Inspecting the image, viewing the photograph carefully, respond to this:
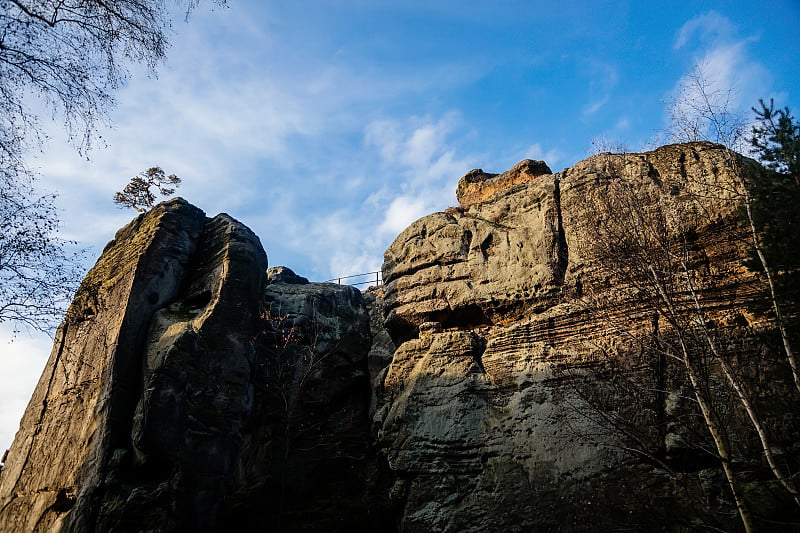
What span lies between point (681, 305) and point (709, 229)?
2401 mm

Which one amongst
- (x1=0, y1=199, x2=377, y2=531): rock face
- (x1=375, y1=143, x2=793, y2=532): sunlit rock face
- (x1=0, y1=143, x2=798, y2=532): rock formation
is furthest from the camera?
(x1=0, y1=199, x2=377, y2=531): rock face

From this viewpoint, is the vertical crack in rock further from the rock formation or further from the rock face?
the rock face

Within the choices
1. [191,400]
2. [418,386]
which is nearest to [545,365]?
[418,386]

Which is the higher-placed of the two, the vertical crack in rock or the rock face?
the vertical crack in rock

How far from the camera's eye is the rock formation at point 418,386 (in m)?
10.8

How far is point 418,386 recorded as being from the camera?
45.3 ft

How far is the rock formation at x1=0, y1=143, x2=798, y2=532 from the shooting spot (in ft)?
35.4

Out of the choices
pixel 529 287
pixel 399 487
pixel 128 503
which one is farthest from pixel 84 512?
pixel 529 287

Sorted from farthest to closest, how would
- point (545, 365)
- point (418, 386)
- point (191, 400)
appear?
point (191, 400)
point (418, 386)
point (545, 365)

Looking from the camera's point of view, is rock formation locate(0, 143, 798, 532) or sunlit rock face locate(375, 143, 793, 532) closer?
sunlit rock face locate(375, 143, 793, 532)

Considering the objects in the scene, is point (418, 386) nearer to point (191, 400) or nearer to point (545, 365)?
point (545, 365)

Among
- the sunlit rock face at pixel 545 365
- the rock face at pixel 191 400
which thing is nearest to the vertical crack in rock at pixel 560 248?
the sunlit rock face at pixel 545 365

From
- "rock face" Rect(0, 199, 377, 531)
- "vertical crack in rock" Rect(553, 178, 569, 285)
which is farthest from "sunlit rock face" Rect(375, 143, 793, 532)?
"rock face" Rect(0, 199, 377, 531)

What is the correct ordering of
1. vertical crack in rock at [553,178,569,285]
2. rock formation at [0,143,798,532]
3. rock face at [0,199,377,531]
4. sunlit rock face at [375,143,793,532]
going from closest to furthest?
sunlit rock face at [375,143,793,532] → rock formation at [0,143,798,532] → rock face at [0,199,377,531] → vertical crack in rock at [553,178,569,285]
